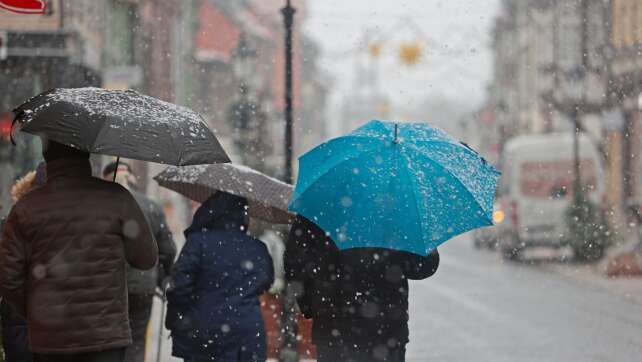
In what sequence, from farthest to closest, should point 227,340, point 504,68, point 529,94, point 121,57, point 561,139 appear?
point 504,68
point 529,94
point 121,57
point 561,139
point 227,340

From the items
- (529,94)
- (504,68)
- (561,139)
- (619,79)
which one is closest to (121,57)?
(561,139)

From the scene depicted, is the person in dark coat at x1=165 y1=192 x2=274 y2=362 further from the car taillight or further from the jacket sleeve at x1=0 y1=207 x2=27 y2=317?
the car taillight

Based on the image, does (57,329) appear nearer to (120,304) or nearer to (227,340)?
(120,304)

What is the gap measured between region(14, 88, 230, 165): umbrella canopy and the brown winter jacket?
0.17m

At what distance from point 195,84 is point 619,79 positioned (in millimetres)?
22164

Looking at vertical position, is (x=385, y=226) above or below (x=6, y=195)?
above

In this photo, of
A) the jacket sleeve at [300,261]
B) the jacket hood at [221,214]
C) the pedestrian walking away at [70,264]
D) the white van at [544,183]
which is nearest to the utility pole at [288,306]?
the jacket hood at [221,214]

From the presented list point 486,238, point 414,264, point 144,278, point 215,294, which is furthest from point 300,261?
point 486,238

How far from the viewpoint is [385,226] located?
6.25 metres

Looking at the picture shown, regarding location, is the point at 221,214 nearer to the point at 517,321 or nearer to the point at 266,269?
the point at 266,269

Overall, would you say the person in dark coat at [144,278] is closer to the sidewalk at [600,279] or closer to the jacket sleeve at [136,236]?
the jacket sleeve at [136,236]

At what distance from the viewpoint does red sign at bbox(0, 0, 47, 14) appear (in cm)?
972

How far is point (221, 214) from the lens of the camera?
708 cm

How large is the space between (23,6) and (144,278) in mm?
2628
